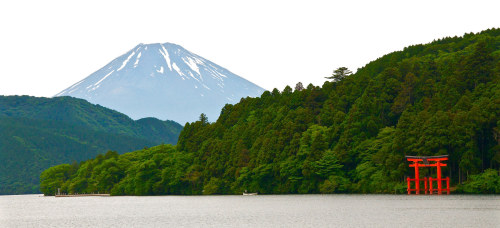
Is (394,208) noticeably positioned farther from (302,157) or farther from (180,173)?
(180,173)

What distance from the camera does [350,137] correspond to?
99688 mm

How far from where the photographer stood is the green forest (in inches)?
3290

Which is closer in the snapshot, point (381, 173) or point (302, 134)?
point (381, 173)

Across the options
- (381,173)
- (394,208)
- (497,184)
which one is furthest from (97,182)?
(394,208)

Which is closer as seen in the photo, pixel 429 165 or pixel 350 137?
pixel 429 165

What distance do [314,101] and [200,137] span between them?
24.6m

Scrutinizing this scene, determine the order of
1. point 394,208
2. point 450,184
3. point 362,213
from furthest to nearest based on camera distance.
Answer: point 450,184, point 394,208, point 362,213

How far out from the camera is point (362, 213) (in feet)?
168

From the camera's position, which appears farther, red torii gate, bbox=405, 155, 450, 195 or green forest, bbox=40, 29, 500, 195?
green forest, bbox=40, 29, 500, 195

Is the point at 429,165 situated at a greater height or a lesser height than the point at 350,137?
lesser

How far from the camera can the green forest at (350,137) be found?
3290 inches

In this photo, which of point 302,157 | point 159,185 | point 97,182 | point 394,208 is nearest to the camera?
point 394,208

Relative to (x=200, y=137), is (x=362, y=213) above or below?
below

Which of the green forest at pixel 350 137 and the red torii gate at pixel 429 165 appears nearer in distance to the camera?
the red torii gate at pixel 429 165
